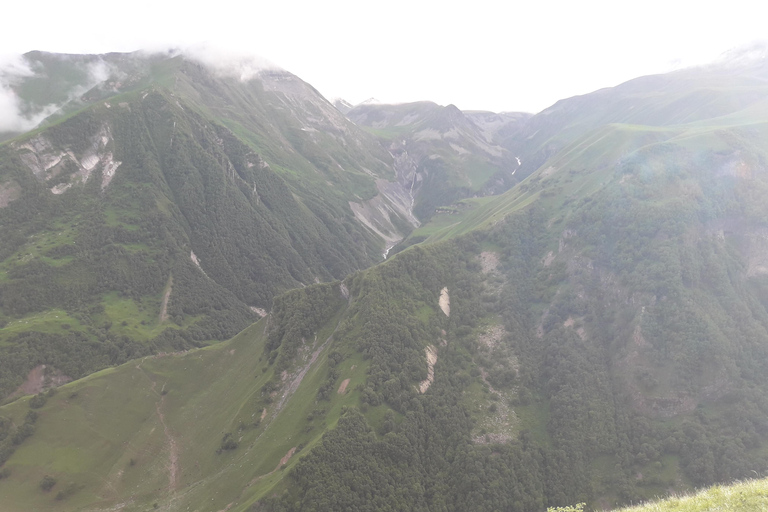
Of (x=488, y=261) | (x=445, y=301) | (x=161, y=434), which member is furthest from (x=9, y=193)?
(x=488, y=261)

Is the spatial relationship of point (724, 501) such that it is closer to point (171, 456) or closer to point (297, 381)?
point (297, 381)

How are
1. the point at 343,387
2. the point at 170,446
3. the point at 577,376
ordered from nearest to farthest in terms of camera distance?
1. the point at 343,387
2. the point at 170,446
3. the point at 577,376

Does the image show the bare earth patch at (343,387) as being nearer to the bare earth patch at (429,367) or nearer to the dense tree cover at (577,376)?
the dense tree cover at (577,376)

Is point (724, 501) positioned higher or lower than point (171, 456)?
higher

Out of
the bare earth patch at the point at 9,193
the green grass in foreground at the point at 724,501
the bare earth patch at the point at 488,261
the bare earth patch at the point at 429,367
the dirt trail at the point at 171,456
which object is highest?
the bare earth patch at the point at 9,193

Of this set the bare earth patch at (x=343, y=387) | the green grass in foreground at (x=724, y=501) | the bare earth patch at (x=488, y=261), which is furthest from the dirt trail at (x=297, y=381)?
the green grass in foreground at (x=724, y=501)

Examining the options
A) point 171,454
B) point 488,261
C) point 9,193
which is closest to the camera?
point 171,454
